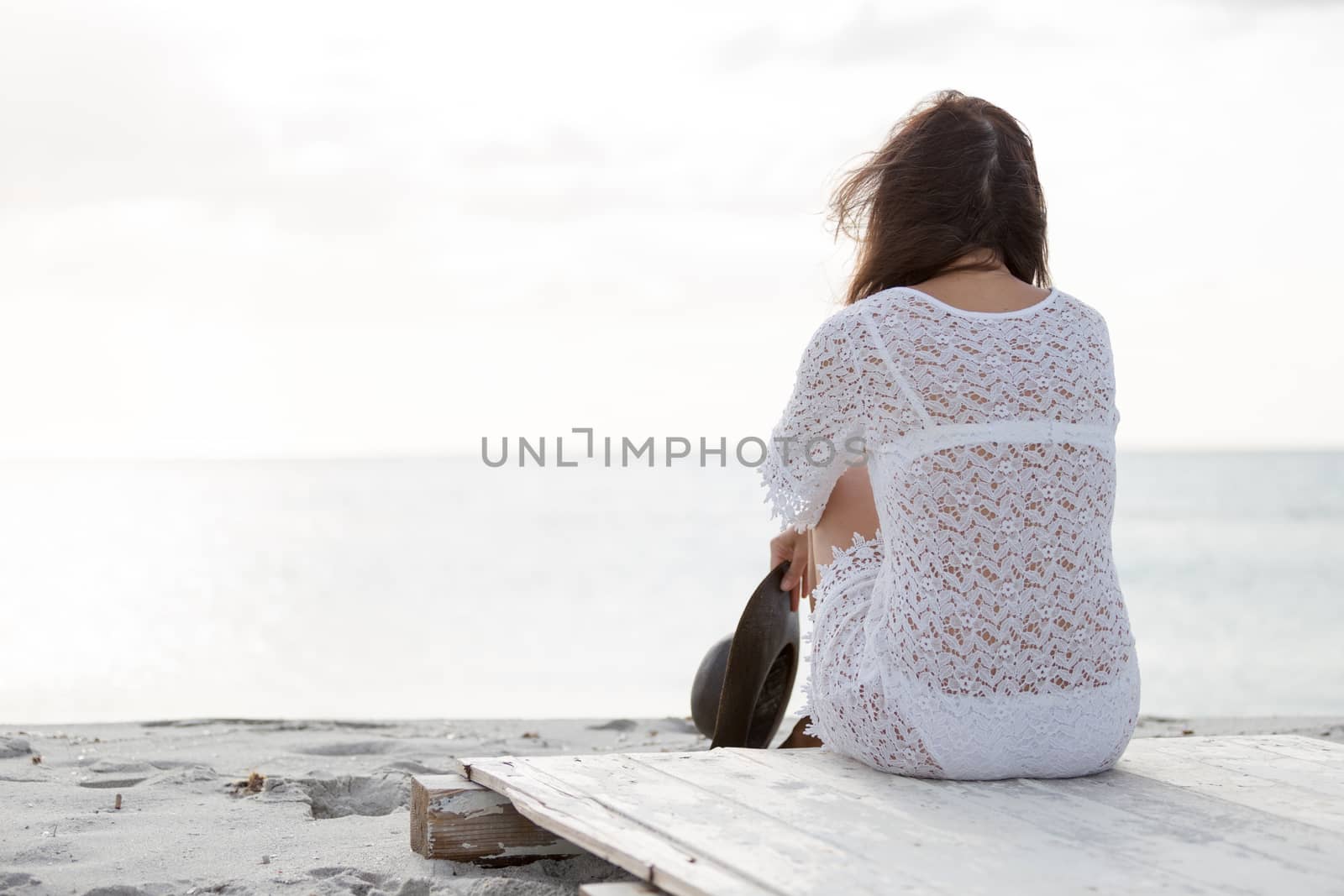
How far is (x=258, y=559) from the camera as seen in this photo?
74.0ft

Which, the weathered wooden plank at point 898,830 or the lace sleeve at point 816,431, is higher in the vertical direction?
the lace sleeve at point 816,431

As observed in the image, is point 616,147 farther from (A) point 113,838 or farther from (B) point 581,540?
(A) point 113,838

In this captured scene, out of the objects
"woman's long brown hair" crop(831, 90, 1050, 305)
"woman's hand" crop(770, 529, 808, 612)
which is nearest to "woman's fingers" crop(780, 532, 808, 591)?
"woman's hand" crop(770, 529, 808, 612)

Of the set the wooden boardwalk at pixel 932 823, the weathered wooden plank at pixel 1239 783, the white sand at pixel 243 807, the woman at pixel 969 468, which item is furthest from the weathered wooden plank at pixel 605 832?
the weathered wooden plank at pixel 1239 783

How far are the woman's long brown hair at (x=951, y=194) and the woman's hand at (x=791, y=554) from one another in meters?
0.79

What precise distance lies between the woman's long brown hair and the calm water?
22.2ft

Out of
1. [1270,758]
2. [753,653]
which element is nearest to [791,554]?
[753,653]

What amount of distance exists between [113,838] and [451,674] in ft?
26.7

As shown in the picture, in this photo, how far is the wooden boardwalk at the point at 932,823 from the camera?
6.02 ft

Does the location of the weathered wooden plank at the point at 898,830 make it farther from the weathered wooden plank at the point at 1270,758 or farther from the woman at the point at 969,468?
the weathered wooden plank at the point at 1270,758

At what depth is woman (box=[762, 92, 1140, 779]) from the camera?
239cm

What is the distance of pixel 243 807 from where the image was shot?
328cm

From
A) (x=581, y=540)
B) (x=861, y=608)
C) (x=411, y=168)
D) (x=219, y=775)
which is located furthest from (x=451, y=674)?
(x=411, y=168)

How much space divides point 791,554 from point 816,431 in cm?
64
